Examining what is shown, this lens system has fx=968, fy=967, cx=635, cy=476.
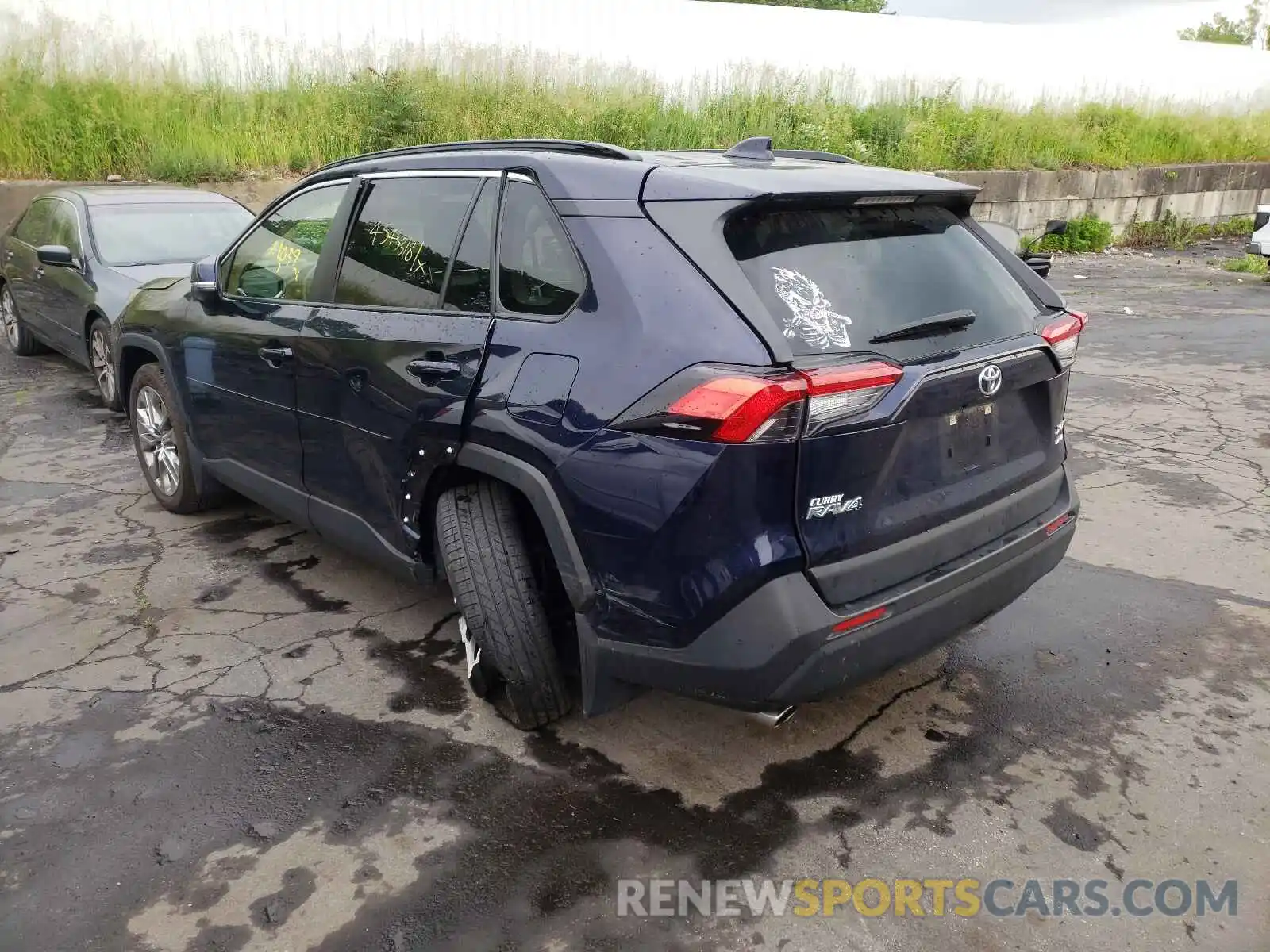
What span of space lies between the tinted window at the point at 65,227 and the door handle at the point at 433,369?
527cm

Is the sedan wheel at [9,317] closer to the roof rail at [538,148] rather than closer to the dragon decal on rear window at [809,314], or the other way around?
the roof rail at [538,148]

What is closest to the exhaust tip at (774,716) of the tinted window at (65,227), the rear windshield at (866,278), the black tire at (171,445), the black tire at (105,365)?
the rear windshield at (866,278)

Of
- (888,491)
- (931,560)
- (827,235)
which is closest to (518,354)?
(827,235)

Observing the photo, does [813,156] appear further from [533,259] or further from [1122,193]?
[1122,193]

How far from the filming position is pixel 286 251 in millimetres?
3967

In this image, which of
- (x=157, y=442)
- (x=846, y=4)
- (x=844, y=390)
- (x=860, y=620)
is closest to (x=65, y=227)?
(x=157, y=442)

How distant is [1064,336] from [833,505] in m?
1.25

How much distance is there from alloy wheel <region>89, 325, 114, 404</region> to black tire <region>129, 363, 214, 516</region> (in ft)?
5.85

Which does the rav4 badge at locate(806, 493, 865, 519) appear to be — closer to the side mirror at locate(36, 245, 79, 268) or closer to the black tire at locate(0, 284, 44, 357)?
the side mirror at locate(36, 245, 79, 268)

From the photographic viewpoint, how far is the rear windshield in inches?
98.0

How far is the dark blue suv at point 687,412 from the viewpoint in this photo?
2361 millimetres

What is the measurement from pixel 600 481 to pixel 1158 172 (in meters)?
19.5

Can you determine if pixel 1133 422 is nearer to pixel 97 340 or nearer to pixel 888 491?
pixel 888 491

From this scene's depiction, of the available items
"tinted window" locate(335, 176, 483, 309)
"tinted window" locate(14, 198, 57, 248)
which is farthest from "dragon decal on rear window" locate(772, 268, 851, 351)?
"tinted window" locate(14, 198, 57, 248)
